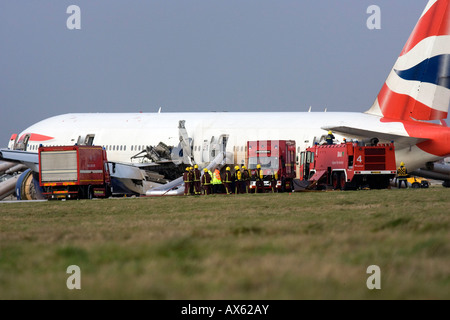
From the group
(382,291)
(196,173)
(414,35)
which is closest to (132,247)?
(382,291)

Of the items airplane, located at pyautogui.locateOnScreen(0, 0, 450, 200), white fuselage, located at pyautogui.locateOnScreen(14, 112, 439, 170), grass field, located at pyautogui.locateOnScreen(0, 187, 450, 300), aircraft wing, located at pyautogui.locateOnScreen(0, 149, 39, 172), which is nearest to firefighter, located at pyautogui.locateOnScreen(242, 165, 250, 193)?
airplane, located at pyautogui.locateOnScreen(0, 0, 450, 200)

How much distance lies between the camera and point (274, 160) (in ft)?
158

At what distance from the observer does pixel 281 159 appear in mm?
48219

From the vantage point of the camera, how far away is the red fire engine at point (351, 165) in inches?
1774

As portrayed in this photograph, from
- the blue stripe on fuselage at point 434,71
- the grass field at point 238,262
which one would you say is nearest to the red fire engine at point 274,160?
the blue stripe on fuselage at point 434,71

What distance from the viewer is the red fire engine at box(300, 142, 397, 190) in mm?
45062

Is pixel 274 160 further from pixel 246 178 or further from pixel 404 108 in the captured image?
pixel 404 108

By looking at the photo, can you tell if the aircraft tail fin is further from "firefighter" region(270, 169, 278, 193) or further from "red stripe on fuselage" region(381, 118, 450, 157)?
"firefighter" region(270, 169, 278, 193)

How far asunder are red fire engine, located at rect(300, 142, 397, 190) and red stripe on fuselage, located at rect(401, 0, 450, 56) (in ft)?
26.3

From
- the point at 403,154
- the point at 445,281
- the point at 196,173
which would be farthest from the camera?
the point at 403,154

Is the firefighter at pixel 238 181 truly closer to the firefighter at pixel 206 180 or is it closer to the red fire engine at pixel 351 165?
the firefighter at pixel 206 180
